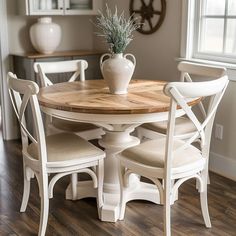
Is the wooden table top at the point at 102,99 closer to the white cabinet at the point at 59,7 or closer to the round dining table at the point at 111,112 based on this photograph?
the round dining table at the point at 111,112

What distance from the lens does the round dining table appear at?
2342 mm

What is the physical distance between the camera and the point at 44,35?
4.16 metres

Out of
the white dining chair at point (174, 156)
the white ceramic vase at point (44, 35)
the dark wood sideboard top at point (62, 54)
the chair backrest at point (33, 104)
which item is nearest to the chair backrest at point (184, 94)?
the white dining chair at point (174, 156)

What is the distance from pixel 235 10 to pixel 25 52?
2.21 m

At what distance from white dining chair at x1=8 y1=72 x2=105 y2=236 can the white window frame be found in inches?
54.9

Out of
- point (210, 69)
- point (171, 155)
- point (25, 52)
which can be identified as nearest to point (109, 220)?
point (171, 155)

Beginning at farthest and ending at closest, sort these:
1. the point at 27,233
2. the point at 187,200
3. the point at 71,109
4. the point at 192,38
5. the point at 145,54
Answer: the point at 145,54, the point at 192,38, the point at 187,200, the point at 27,233, the point at 71,109

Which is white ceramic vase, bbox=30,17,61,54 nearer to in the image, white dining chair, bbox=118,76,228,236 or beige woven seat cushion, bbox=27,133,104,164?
beige woven seat cushion, bbox=27,133,104,164

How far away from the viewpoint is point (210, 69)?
296 centimetres

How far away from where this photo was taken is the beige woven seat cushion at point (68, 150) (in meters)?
2.43

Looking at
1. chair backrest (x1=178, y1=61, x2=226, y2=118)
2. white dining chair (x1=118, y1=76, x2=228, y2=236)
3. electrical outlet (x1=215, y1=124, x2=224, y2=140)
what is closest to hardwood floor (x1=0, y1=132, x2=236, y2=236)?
white dining chair (x1=118, y1=76, x2=228, y2=236)

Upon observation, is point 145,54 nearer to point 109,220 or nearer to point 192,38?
point 192,38

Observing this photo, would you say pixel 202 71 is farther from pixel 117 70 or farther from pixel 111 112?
pixel 111 112

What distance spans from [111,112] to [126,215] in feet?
2.59
